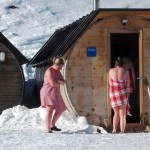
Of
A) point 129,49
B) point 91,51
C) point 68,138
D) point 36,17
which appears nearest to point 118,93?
point 91,51

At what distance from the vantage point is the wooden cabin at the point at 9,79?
1864 cm

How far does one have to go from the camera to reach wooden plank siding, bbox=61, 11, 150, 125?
16547 millimetres

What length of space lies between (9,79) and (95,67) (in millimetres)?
3192

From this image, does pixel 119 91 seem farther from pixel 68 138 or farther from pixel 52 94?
pixel 68 138

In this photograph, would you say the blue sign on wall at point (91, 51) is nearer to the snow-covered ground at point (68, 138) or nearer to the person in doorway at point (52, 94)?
the snow-covered ground at point (68, 138)

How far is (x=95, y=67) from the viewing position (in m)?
16.7

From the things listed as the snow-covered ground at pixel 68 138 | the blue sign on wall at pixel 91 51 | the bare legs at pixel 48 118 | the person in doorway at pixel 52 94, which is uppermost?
the blue sign on wall at pixel 91 51

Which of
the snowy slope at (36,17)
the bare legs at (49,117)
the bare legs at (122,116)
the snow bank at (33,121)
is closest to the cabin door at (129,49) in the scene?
the snow bank at (33,121)

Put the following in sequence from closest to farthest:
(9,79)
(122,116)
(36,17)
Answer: (122,116) < (9,79) < (36,17)

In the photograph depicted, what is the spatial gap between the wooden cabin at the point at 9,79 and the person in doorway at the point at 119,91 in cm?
475

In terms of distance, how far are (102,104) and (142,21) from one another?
2485mm

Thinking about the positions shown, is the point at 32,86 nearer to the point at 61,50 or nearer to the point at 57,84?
the point at 61,50

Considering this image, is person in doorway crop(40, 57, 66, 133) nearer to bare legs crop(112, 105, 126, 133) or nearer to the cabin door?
bare legs crop(112, 105, 126, 133)

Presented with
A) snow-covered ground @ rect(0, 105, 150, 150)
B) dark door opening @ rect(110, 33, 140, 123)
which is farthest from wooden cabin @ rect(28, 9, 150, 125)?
dark door opening @ rect(110, 33, 140, 123)
